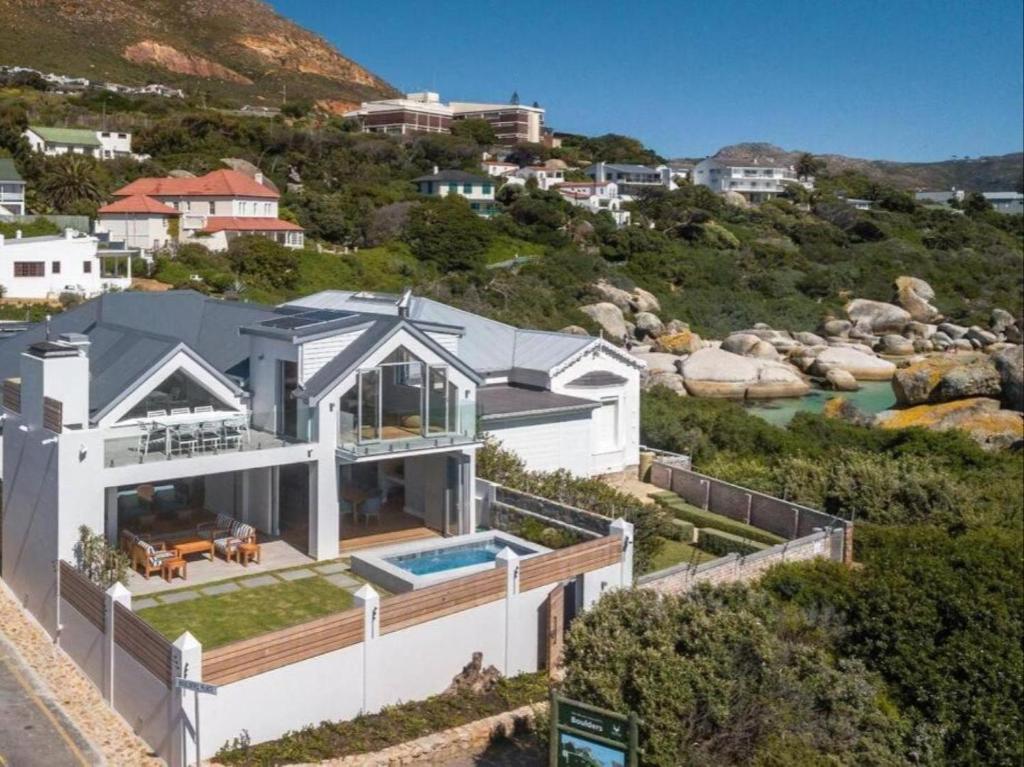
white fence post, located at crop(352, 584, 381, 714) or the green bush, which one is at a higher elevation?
white fence post, located at crop(352, 584, 381, 714)

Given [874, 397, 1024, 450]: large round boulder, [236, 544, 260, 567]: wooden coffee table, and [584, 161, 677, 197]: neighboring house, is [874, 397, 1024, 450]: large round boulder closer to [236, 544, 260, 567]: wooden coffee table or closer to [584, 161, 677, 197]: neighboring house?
[236, 544, 260, 567]: wooden coffee table

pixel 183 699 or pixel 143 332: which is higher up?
pixel 143 332

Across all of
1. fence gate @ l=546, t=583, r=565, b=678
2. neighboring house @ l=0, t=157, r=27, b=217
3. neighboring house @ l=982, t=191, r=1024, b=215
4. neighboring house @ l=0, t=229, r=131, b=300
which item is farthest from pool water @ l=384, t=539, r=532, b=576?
neighboring house @ l=982, t=191, r=1024, b=215

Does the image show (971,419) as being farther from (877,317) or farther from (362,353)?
(877,317)

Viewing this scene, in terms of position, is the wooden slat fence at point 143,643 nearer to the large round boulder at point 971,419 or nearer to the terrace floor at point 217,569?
the terrace floor at point 217,569

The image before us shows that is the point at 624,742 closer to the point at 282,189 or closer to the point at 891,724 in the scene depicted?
the point at 891,724

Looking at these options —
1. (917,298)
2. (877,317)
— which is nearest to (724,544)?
(877,317)

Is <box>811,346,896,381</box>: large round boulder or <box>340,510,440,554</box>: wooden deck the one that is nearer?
<box>340,510,440,554</box>: wooden deck

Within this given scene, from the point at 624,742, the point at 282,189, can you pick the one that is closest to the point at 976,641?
the point at 624,742
